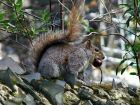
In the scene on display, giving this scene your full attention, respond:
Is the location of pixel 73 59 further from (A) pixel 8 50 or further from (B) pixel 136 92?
(A) pixel 8 50

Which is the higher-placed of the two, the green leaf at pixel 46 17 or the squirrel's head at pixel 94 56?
the green leaf at pixel 46 17

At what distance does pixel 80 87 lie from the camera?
4516mm

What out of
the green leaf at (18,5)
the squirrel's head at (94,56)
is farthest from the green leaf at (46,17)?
the squirrel's head at (94,56)

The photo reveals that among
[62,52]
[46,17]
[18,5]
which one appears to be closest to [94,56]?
[46,17]

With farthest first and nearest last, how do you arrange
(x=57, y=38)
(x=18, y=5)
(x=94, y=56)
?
(x=94, y=56) → (x=18, y=5) → (x=57, y=38)

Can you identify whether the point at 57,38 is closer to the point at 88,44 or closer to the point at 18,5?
the point at 18,5

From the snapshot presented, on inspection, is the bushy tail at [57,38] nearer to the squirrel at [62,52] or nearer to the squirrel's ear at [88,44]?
the squirrel at [62,52]

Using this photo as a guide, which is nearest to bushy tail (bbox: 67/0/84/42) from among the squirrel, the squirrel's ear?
the squirrel

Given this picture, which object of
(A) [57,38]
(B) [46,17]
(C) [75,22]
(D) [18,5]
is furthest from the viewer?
(B) [46,17]

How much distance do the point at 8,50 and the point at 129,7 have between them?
786cm

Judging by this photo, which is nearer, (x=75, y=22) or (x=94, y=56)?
(x=75, y=22)

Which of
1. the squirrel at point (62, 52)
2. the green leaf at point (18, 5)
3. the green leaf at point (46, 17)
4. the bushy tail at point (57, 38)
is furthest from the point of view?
the green leaf at point (46, 17)

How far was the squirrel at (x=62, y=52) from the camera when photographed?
4.66 meters

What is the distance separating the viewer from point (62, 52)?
4805mm
